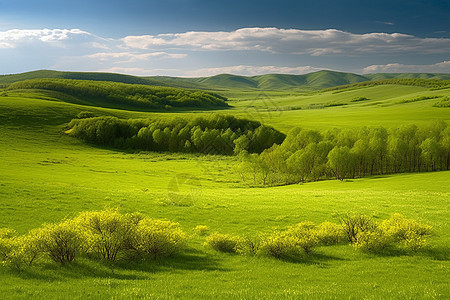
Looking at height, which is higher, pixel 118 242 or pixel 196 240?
pixel 118 242

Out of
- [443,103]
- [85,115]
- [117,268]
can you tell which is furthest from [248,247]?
[443,103]

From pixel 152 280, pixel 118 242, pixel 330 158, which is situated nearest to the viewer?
pixel 152 280

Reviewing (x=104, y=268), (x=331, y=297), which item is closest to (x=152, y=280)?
(x=104, y=268)

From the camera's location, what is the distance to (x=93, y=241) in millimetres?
18641

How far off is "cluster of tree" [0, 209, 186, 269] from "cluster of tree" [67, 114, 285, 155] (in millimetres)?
94472

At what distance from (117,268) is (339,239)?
49.7 feet

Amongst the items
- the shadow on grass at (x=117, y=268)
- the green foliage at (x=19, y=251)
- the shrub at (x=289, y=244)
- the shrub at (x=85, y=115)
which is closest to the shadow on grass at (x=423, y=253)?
the shrub at (x=289, y=244)

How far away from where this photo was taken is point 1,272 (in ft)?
54.7

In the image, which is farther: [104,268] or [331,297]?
[104,268]

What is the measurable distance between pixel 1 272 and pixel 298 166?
6287 centimetres

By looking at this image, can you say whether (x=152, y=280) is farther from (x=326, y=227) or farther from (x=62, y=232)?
(x=326, y=227)

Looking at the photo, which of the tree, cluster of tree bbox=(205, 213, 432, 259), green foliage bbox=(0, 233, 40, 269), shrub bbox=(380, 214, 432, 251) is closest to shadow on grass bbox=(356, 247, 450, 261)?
cluster of tree bbox=(205, 213, 432, 259)

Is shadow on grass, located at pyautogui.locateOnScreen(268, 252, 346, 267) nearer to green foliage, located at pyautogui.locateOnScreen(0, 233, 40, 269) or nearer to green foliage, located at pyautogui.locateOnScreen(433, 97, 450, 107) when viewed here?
green foliage, located at pyautogui.locateOnScreen(0, 233, 40, 269)

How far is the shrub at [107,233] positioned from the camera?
1884 centimetres
